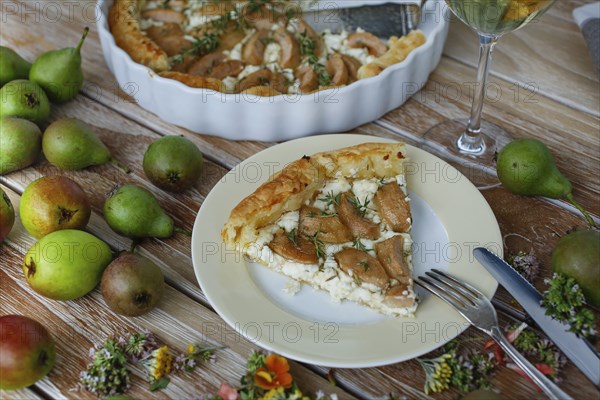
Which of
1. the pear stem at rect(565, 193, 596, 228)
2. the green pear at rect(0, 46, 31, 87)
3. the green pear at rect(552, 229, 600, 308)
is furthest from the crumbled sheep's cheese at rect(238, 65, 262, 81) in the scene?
the green pear at rect(552, 229, 600, 308)

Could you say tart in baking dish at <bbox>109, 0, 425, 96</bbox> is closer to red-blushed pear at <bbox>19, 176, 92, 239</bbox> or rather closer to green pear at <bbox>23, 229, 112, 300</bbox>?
red-blushed pear at <bbox>19, 176, 92, 239</bbox>

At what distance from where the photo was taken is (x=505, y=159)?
2.30 metres

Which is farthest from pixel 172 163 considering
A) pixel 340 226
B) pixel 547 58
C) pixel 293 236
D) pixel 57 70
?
pixel 547 58

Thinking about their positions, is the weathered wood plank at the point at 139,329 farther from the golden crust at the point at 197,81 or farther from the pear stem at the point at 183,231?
the golden crust at the point at 197,81

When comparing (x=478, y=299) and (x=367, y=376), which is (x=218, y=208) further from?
(x=478, y=299)

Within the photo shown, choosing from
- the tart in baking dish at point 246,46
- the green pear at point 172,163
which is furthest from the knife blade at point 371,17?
the green pear at point 172,163

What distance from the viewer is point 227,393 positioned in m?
1.79

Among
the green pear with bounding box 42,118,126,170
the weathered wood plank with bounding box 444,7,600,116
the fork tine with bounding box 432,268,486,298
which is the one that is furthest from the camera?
the weathered wood plank with bounding box 444,7,600,116

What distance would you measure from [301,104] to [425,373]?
42.4 inches

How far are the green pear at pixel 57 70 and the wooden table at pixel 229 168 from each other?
12cm

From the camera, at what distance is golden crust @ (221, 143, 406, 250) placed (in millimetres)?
2072

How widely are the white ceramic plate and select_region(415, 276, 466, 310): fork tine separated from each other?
0.08 feet

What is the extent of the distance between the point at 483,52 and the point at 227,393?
1.45m

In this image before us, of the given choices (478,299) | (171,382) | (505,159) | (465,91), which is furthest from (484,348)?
(465,91)
